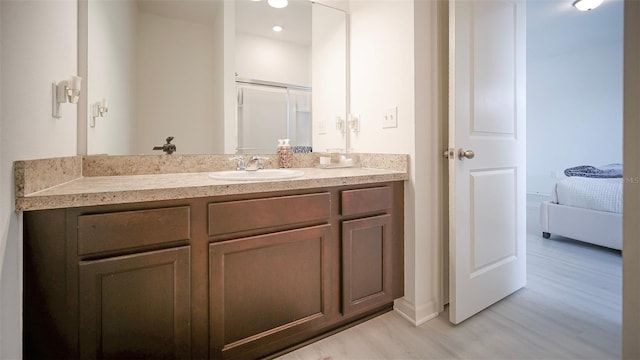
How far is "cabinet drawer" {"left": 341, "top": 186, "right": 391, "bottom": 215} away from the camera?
146cm

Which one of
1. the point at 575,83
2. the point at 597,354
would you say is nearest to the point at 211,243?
the point at 597,354

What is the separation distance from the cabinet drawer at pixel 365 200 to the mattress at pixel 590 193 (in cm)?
241

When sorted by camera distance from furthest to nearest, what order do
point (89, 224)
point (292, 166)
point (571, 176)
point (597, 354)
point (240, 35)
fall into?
point (571, 176)
point (292, 166)
point (240, 35)
point (597, 354)
point (89, 224)

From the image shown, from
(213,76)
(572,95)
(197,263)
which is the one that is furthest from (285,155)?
(572,95)

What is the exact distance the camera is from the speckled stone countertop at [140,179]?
890 mm

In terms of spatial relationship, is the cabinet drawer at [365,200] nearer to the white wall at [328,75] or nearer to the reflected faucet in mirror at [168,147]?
the white wall at [328,75]

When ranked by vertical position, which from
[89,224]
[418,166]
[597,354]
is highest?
[418,166]

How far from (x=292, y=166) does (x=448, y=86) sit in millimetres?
1041

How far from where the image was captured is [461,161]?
158 cm

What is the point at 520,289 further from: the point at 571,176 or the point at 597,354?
the point at 571,176

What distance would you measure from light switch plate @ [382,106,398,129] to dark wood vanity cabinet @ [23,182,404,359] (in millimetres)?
372

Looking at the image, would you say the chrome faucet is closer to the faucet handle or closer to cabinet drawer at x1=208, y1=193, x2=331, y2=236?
the faucet handle

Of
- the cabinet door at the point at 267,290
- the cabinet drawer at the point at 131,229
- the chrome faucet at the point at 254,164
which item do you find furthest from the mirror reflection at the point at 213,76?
the cabinet door at the point at 267,290

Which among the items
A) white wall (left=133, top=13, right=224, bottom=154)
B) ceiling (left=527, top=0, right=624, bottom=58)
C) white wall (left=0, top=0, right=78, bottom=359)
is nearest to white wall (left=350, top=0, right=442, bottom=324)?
white wall (left=133, top=13, right=224, bottom=154)
